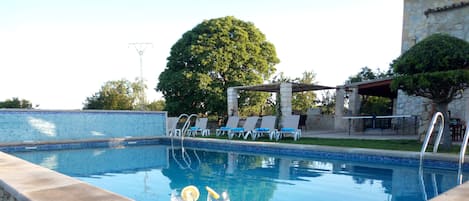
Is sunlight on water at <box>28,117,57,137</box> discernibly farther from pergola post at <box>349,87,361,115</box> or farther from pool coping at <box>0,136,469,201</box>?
pergola post at <box>349,87,361,115</box>

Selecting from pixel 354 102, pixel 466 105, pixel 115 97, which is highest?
pixel 115 97

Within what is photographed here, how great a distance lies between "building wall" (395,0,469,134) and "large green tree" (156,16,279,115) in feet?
25.1

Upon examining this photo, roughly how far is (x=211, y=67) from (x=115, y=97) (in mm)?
13847

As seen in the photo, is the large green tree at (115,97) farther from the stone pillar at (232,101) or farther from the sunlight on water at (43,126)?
the sunlight on water at (43,126)

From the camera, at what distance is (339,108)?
15.4m

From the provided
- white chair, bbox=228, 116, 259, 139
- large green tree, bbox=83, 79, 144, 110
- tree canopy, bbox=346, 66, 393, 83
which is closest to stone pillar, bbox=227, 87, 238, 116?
white chair, bbox=228, 116, 259, 139

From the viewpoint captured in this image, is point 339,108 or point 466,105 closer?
point 466,105

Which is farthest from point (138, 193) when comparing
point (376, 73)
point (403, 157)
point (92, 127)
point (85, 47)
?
point (376, 73)

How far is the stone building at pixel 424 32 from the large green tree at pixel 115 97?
675 inches

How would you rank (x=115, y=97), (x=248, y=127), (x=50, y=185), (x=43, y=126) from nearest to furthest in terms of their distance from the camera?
(x=50, y=185) < (x=248, y=127) < (x=43, y=126) < (x=115, y=97)

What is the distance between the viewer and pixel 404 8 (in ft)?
56.3

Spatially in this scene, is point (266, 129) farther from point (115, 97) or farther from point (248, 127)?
point (115, 97)

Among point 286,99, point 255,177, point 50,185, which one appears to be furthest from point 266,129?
point 50,185

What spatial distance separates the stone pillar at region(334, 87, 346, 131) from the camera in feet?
50.0
